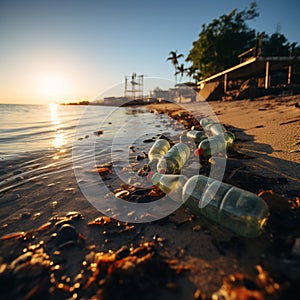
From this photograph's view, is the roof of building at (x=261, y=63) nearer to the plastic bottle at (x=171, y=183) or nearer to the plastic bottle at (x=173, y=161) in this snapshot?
the plastic bottle at (x=173, y=161)

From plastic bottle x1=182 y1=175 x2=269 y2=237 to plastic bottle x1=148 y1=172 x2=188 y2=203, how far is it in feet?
0.39

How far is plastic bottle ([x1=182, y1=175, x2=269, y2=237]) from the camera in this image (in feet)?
3.69

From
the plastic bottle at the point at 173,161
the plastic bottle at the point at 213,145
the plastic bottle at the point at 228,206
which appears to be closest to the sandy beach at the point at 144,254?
the plastic bottle at the point at 228,206

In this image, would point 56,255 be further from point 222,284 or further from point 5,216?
point 222,284

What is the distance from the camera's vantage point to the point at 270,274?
0.89m

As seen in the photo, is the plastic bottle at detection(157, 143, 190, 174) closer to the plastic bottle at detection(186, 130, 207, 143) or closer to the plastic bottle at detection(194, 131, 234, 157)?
the plastic bottle at detection(194, 131, 234, 157)

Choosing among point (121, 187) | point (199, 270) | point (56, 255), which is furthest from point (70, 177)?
point (199, 270)

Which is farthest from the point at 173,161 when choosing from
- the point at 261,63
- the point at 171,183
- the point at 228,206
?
the point at 261,63

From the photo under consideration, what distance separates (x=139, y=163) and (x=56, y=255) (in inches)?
74.7

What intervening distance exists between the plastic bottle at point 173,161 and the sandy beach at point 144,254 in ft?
1.85

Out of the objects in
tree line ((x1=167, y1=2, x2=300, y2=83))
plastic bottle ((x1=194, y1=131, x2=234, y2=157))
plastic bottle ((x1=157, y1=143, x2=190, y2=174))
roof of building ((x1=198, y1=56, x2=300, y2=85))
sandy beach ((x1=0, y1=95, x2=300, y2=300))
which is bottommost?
sandy beach ((x1=0, y1=95, x2=300, y2=300))

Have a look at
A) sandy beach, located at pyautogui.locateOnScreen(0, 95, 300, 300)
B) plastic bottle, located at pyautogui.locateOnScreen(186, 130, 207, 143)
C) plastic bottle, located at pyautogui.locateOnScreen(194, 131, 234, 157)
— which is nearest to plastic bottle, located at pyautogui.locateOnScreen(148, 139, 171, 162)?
plastic bottle, located at pyautogui.locateOnScreen(194, 131, 234, 157)

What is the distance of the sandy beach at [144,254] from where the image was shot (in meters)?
0.89

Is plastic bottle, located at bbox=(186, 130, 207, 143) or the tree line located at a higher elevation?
the tree line
